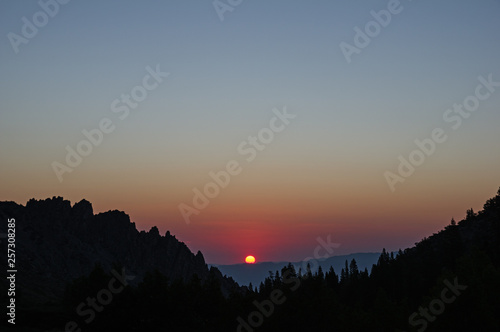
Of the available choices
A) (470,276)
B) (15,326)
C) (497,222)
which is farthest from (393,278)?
(15,326)

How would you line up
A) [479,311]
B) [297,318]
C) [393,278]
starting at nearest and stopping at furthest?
[479,311]
[297,318]
[393,278]

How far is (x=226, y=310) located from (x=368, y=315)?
28.0 metres

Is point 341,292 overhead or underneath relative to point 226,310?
overhead

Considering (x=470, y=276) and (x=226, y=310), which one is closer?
(x=470, y=276)

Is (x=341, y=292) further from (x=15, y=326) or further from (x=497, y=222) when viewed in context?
(x=15, y=326)

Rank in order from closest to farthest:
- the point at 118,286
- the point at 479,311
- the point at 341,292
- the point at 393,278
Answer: the point at 479,311 → the point at 118,286 → the point at 393,278 → the point at 341,292

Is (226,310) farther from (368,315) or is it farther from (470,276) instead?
(470,276)

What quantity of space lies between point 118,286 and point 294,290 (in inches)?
1174

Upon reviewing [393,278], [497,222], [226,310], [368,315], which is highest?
[497,222]

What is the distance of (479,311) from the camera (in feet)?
197

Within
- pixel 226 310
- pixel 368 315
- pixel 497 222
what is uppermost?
pixel 497 222

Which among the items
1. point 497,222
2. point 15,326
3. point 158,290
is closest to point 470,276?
point 158,290

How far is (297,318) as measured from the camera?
80.6m

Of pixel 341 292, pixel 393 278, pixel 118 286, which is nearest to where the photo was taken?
pixel 118 286
